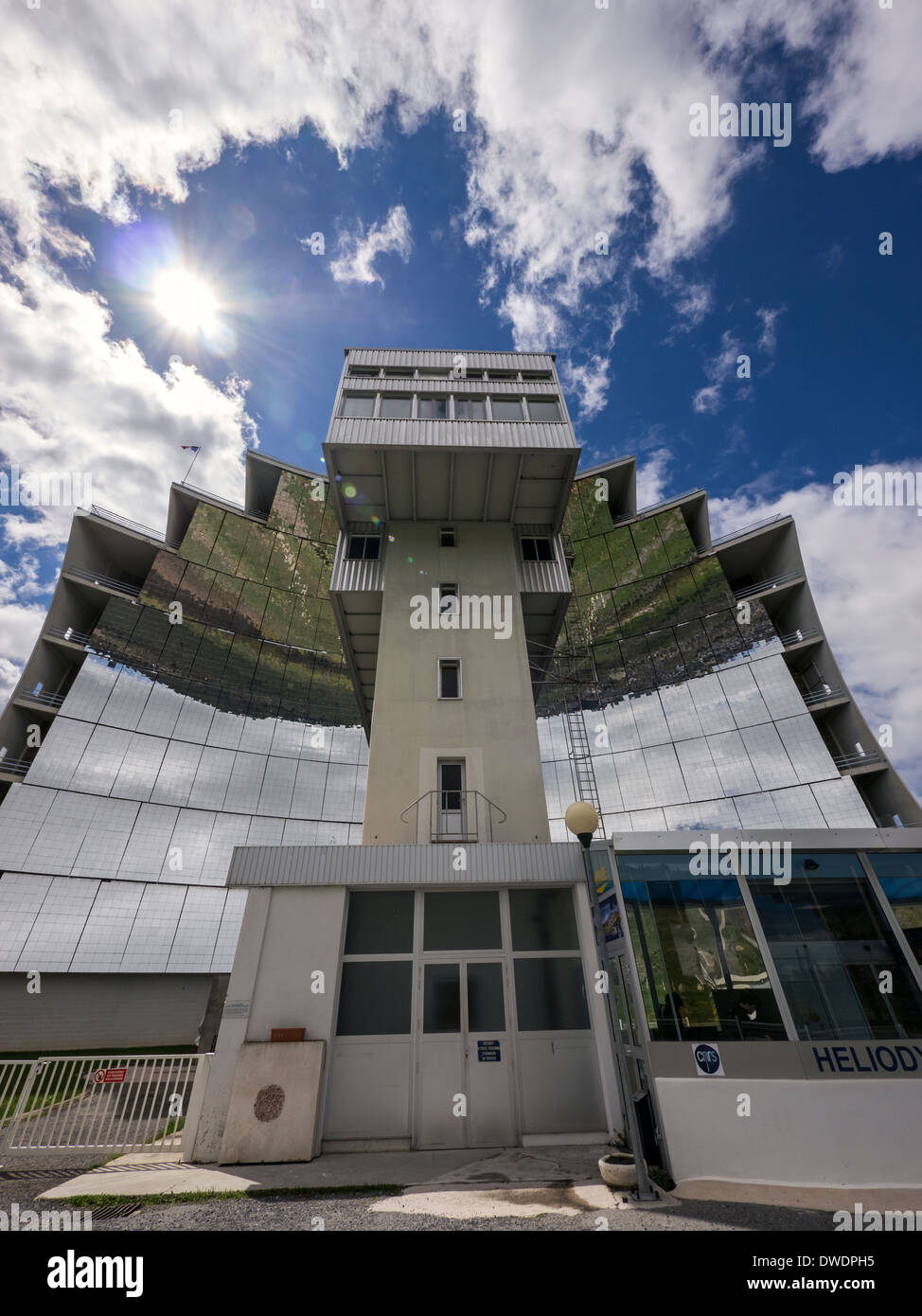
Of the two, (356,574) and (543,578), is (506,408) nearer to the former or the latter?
(543,578)

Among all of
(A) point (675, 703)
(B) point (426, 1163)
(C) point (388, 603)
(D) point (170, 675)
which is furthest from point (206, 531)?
(B) point (426, 1163)

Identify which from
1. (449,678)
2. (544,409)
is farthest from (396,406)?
(449,678)

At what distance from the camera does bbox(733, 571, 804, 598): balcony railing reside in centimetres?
3200

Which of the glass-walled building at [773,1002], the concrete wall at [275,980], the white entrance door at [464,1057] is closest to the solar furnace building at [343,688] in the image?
the concrete wall at [275,980]

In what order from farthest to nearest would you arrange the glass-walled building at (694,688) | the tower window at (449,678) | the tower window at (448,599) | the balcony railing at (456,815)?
the glass-walled building at (694,688) < the tower window at (448,599) < the tower window at (449,678) < the balcony railing at (456,815)

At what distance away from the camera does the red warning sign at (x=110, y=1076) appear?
31.4 ft

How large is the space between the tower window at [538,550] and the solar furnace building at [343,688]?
9 centimetres

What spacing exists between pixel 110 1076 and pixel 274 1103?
10.3 feet

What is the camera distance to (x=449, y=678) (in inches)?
701

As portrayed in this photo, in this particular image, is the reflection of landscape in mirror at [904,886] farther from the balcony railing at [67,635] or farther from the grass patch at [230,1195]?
the balcony railing at [67,635]

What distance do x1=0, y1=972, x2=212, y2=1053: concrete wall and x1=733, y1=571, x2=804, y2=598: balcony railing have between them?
3500 centimetres
